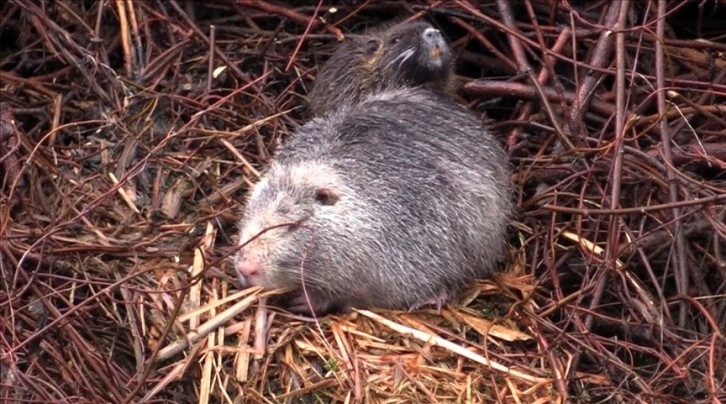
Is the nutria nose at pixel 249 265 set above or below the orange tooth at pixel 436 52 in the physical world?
below

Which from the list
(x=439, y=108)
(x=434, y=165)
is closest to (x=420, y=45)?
(x=439, y=108)

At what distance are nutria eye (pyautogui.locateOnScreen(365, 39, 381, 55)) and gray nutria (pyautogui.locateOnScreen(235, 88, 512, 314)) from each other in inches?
28.1

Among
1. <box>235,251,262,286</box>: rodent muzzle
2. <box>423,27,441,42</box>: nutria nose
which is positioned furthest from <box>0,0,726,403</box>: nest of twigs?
<box>423,27,441,42</box>: nutria nose

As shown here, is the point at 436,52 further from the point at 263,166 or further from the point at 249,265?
the point at 249,265

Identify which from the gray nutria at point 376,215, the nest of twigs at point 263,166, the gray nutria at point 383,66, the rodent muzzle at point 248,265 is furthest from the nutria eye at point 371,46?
the rodent muzzle at point 248,265

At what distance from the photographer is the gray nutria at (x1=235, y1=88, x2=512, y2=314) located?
18.1 ft

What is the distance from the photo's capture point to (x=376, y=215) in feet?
18.3

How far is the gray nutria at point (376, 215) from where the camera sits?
5.52 metres

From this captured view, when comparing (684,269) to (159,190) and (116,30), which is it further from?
(116,30)

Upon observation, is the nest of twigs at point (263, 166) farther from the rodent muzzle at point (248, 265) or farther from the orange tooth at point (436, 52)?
the orange tooth at point (436, 52)

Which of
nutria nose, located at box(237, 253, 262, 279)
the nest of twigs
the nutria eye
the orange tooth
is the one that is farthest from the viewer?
the nutria eye

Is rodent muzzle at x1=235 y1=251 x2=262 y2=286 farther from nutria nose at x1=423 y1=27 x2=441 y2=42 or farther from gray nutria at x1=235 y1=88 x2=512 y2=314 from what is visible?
nutria nose at x1=423 y1=27 x2=441 y2=42

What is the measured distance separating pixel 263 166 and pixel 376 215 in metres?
0.94

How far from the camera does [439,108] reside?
20.1 ft
